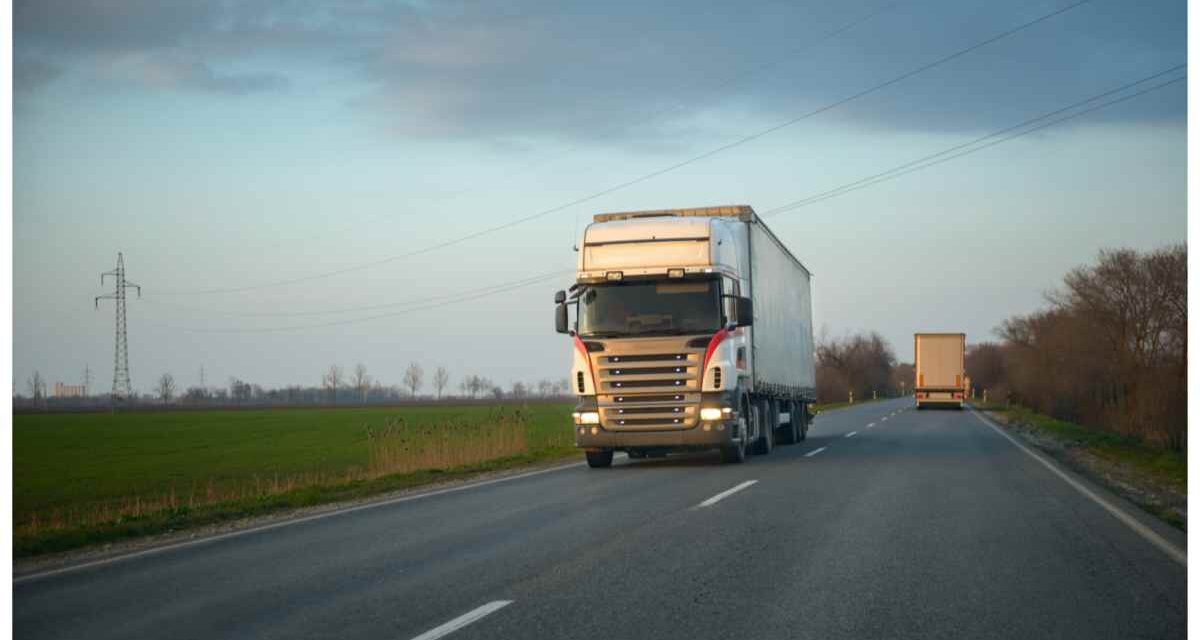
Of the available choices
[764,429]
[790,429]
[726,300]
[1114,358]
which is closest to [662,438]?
[726,300]

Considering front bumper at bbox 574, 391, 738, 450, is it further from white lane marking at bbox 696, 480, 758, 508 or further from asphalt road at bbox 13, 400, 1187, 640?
asphalt road at bbox 13, 400, 1187, 640

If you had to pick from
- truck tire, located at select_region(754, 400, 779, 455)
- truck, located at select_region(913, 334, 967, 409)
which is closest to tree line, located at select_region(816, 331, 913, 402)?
truck, located at select_region(913, 334, 967, 409)

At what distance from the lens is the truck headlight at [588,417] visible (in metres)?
18.4

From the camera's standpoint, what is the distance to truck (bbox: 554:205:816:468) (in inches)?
709

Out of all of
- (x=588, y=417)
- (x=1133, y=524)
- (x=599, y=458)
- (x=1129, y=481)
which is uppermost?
(x=588, y=417)

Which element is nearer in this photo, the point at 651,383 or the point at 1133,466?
the point at 651,383

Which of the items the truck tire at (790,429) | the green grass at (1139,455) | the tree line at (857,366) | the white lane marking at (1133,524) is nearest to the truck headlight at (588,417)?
the white lane marking at (1133,524)

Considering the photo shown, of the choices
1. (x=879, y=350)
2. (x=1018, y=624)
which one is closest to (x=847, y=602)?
(x=1018, y=624)

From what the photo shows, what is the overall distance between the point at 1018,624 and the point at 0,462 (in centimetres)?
600

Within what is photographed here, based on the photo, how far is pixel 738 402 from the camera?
18578 millimetres

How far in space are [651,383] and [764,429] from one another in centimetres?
488

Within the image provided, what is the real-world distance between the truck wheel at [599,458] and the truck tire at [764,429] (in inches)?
126

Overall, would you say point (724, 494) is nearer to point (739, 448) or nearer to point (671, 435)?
point (671, 435)

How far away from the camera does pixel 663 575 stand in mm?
8062
